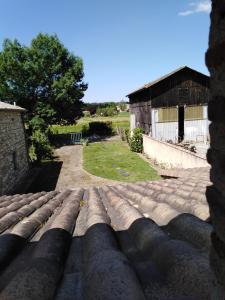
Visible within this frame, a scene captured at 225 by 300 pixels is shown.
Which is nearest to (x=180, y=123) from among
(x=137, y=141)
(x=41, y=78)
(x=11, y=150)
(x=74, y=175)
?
(x=137, y=141)

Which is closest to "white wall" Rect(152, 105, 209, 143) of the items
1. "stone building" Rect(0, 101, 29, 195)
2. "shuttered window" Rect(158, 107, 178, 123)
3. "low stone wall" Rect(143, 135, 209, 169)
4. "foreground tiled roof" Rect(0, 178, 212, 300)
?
"shuttered window" Rect(158, 107, 178, 123)

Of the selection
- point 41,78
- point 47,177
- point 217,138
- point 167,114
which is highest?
point 41,78

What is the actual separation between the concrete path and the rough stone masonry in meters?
16.4

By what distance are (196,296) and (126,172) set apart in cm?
1895

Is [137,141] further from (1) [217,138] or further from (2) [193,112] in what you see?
(1) [217,138]

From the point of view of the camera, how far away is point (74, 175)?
20.5 meters

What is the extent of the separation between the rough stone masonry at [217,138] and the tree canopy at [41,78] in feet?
105

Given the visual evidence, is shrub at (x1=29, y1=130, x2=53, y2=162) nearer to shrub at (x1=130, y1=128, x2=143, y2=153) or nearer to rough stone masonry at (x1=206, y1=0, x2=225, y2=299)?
shrub at (x1=130, y1=128, x2=143, y2=153)

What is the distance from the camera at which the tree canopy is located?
1297 inches

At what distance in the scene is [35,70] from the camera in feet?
109

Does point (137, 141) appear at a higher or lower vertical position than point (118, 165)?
higher

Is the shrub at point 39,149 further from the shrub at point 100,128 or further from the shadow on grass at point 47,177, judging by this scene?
the shrub at point 100,128

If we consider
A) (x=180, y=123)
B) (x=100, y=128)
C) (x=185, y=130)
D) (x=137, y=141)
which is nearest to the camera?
(x=185, y=130)

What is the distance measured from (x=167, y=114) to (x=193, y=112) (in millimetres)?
2417
